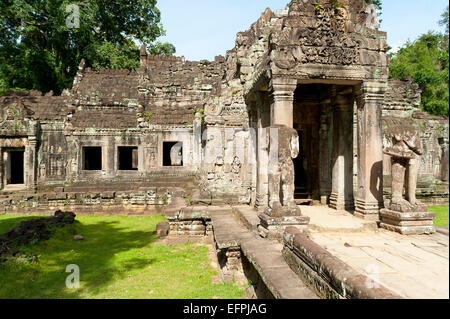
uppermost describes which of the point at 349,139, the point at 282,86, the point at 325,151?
the point at 282,86

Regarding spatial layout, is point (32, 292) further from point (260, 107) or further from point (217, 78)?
point (217, 78)

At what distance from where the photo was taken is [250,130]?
8570mm

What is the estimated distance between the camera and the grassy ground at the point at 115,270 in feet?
16.4

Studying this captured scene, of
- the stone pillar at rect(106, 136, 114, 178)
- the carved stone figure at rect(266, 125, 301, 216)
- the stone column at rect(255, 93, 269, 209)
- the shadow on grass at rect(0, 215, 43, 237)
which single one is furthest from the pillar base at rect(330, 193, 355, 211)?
the stone pillar at rect(106, 136, 114, 178)

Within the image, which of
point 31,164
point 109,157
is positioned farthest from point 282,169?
point 31,164

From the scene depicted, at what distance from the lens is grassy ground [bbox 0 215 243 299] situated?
501 cm

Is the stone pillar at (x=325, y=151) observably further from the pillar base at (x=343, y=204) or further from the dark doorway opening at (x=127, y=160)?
the dark doorway opening at (x=127, y=160)

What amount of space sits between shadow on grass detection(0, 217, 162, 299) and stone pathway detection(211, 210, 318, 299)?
2.07 metres

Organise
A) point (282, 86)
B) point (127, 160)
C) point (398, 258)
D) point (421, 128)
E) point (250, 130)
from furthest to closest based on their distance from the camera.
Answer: point (127, 160) < point (421, 128) < point (250, 130) < point (282, 86) < point (398, 258)

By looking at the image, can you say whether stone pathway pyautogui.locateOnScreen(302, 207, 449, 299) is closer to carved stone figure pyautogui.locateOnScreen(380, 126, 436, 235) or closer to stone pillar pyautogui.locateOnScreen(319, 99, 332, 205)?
carved stone figure pyautogui.locateOnScreen(380, 126, 436, 235)

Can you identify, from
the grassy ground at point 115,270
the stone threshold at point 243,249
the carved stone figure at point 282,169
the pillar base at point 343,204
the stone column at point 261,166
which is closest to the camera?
the stone threshold at point 243,249

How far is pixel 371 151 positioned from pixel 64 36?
25.4 metres

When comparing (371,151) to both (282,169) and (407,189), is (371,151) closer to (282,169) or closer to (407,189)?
(407,189)

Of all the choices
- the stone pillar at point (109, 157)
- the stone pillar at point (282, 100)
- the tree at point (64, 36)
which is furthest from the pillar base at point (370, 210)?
the tree at point (64, 36)
